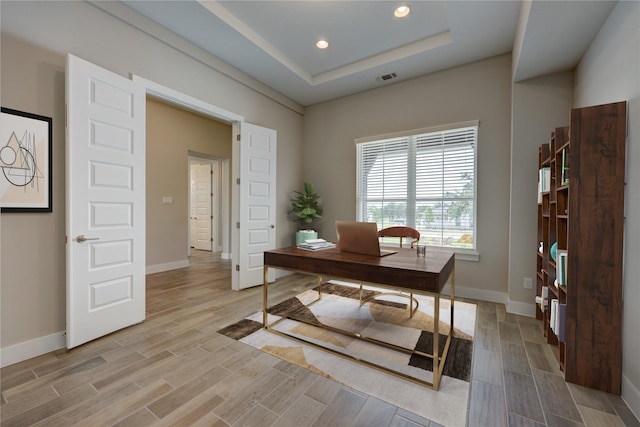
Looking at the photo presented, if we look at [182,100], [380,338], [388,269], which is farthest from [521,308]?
[182,100]

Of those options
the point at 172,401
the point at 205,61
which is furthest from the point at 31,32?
the point at 172,401

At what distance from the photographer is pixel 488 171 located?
133 inches

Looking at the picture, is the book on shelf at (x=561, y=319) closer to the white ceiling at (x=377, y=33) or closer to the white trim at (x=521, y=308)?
the white trim at (x=521, y=308)

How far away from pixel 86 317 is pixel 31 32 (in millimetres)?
2248

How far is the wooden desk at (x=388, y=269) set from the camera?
1.64m

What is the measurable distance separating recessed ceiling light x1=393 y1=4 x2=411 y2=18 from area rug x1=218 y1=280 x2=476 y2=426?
10.4 ft

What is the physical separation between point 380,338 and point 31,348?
2.73 metres

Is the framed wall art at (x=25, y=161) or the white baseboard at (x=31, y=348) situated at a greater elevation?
the framed wall art at (x=25, y=161)

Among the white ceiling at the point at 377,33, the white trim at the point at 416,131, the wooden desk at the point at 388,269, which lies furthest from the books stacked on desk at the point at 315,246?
the white ceiling at the point at 377,33

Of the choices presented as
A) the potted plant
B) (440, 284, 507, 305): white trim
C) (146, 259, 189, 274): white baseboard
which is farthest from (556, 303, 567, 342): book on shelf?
(146, 259, 189, 274): white baseboard

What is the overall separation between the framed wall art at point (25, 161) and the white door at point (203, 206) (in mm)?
4914

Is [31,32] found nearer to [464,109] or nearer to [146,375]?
[146,375]

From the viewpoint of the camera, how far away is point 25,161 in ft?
6.42

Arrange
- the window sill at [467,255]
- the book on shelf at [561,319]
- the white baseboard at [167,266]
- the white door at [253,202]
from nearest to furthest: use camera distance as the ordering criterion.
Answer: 1. the book on shelf at [561,319]
2. the window sill at [467,255]
3. the white door at [253,202]
4. the white baseboard at [167,266]
